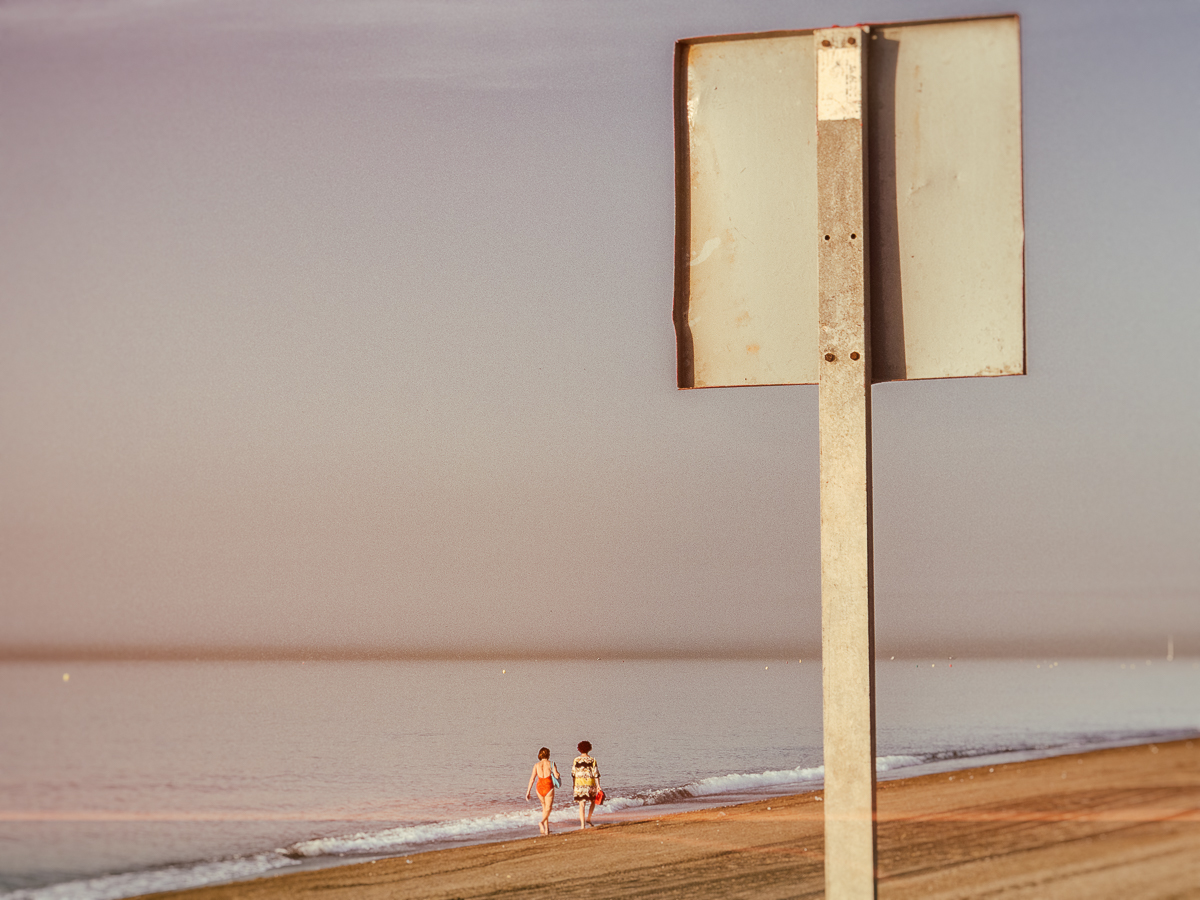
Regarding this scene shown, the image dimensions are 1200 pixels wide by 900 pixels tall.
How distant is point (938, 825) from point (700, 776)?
20.4 meters

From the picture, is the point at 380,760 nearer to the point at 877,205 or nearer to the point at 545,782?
the point at 545,782

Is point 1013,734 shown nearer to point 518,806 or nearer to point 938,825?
point 518,806

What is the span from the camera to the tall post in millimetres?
2861

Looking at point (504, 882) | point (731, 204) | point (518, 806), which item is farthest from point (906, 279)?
point (518, 806)

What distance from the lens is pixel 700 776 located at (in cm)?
3553

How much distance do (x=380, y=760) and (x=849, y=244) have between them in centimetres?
4219

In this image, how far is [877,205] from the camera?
3141 millimetres

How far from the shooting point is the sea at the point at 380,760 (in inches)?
859

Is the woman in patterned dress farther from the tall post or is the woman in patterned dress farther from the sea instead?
the tall post

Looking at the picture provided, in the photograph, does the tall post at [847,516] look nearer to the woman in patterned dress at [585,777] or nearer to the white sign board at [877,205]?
the white sign board at [877,205]

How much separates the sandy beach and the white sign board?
862 cm

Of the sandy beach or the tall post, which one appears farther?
the sandy beach

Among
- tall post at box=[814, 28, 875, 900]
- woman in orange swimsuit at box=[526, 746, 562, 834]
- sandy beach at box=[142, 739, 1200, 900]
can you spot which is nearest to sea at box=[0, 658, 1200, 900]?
woman in orange swimsuit at box=[526, 746, 562, 834]

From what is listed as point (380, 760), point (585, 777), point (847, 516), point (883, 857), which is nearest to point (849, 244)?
point (847, 516)
